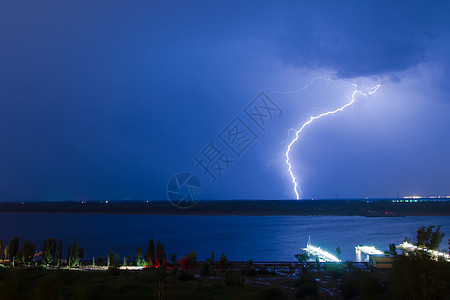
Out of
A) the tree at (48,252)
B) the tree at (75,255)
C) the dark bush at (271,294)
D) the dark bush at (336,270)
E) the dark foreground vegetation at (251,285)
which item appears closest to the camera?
the dark foreground vegetation at (251,285)

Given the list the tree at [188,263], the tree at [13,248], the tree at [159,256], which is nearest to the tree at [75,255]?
the tree at [13,248]

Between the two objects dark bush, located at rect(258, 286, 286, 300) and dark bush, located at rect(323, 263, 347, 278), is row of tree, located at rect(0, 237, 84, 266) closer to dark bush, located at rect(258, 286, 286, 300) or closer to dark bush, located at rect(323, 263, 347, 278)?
dark bush, located at rect(258, 286, 286, 300)

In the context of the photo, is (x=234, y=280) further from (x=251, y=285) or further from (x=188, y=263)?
(x=188, y=263)

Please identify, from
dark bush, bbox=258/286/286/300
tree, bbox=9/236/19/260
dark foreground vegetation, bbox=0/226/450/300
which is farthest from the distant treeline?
dark bush, bbox=258/286/286/300

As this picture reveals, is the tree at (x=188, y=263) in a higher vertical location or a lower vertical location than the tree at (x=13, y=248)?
lower

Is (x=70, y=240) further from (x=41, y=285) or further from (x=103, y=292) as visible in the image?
(x=41, y=285)

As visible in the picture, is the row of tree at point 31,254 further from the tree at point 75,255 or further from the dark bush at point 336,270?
the dark bush at point 336,270

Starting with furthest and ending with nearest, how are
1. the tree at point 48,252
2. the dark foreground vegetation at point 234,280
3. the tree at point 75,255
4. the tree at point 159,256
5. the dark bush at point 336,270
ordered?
1. the tree at point 48,252
2. the tree at point 75,255
3. the tree at point 159,256
4. the dark bush at point 336,270
5. the dark foreground vegetation at point 234,280

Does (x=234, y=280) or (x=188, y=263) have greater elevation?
(x=234, y=280)

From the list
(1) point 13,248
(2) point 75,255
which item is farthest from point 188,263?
(1) point 13,248

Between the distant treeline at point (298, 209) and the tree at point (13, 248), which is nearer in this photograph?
the tree at point (13, 248)

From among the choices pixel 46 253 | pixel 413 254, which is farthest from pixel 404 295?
pixel 46 253

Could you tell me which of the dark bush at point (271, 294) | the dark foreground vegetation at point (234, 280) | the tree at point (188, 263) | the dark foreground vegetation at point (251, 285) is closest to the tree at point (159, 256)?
the dark foreground vegetation at point (234, 280)

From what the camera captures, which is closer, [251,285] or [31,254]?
[251,285]
